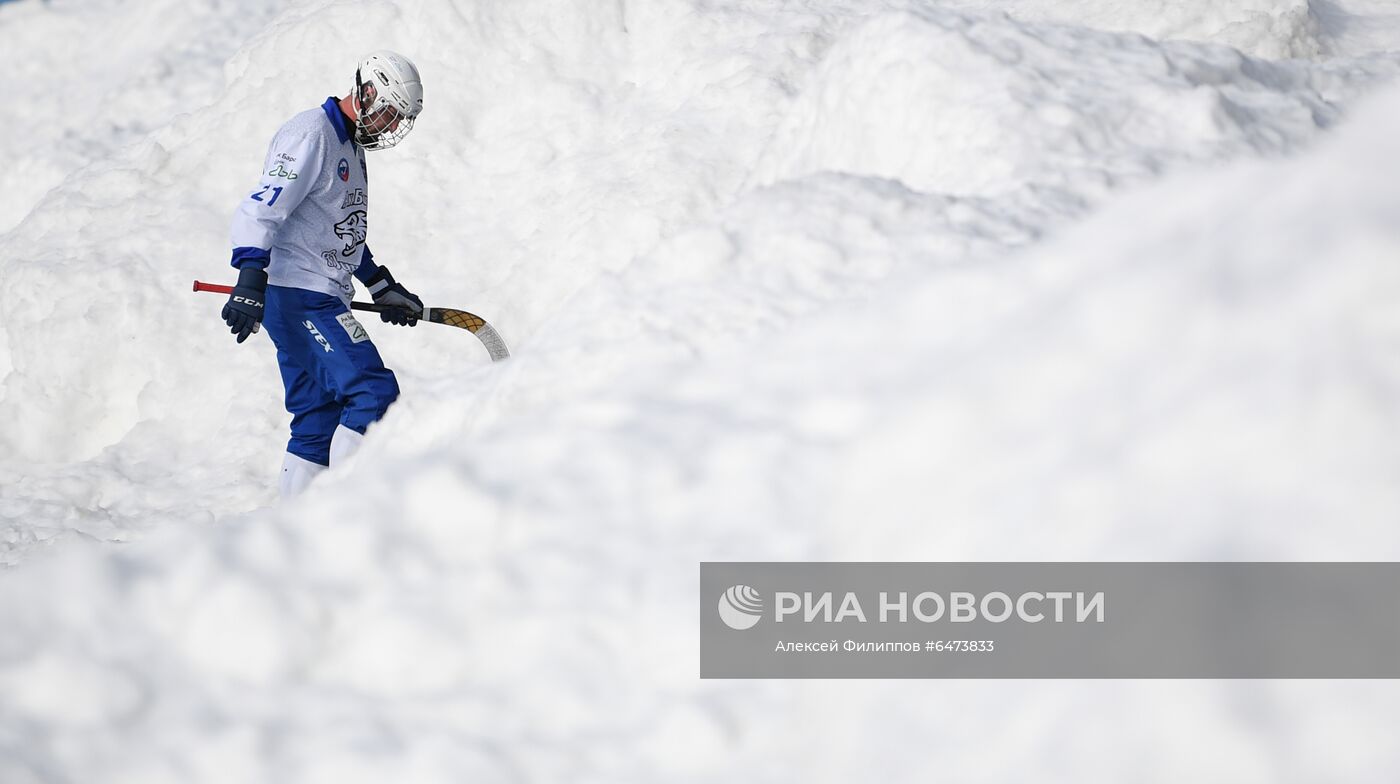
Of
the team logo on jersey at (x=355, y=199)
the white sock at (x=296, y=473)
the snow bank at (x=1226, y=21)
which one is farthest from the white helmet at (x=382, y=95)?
the snow bank at (x=1226, y=21)

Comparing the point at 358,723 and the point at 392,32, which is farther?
the point at 392,32

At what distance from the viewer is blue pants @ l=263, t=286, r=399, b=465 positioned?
14.3 ft

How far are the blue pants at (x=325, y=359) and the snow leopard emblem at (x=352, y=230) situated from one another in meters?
0.25

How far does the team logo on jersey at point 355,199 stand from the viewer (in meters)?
4.50

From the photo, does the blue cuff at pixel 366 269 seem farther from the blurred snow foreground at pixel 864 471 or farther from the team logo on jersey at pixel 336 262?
the blurred snow foreground at pixel 864 471

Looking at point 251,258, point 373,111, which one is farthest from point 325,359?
point 373,111

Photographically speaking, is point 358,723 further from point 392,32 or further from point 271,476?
point 392,32

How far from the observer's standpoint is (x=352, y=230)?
15.0 ft

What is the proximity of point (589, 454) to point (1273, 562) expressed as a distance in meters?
1.01

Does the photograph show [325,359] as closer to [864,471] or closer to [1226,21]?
[864,471]

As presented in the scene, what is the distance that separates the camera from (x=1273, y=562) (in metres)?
1.29

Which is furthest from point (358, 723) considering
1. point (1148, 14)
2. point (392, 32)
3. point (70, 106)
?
point (70, 106)

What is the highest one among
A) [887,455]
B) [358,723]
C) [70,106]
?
[70,106]

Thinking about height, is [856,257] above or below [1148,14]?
below
